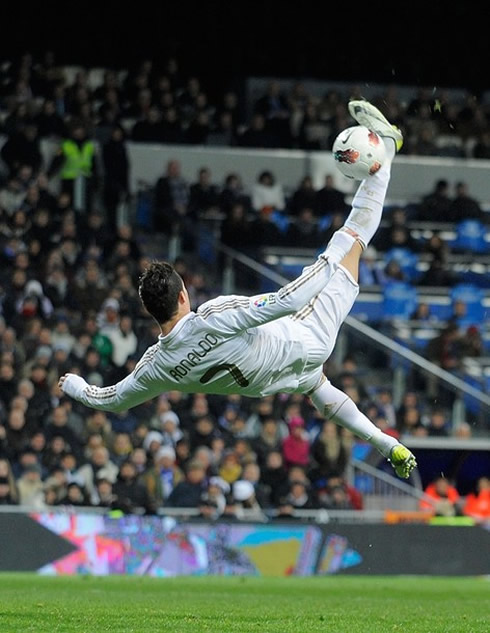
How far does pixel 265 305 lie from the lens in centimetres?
927

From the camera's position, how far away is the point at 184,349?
9.61m

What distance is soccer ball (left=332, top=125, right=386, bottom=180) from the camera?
10.3 m

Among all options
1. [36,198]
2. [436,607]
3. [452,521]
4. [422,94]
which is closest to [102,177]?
[36,198]

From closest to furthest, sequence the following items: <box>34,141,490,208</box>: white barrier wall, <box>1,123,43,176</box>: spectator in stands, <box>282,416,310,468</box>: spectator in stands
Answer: <box>282,416,310,468</box>: spectator in stands, <box>1,123,43,176</box>: spectator in stands, <box>34,141,490,208</box>: white barrier wall

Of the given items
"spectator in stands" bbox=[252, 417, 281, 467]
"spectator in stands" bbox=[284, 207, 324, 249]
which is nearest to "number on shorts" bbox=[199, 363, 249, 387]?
"spectator in stands" bbox=[252, 417, 281, 467]

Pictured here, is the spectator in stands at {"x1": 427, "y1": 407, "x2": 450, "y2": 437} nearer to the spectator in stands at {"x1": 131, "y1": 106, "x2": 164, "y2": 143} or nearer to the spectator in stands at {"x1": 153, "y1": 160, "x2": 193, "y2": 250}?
the spectator in stands at {"x1": 153, "y1": 160, "x2": 193, "y2": 250}

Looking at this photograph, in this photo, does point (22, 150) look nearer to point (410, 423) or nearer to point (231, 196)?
point (231, 196)

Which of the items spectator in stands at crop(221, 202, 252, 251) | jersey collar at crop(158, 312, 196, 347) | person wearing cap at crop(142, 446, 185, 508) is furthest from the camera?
spectator in stands at crop(221, 202, 252, 251)

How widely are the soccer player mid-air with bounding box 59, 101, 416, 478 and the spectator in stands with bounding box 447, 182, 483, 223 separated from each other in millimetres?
15022

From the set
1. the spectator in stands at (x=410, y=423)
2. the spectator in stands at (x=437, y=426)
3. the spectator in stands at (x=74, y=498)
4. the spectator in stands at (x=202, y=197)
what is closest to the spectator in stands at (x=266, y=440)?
the spectator in stands at (x=410, y=423)

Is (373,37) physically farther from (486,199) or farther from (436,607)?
(436,607)

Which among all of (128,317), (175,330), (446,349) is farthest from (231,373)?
(446,349)

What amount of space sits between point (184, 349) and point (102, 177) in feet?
47.7

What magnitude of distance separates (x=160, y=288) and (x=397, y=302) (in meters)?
14.9
